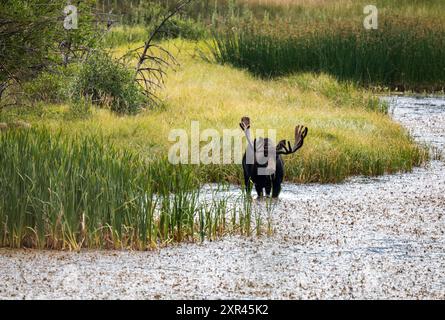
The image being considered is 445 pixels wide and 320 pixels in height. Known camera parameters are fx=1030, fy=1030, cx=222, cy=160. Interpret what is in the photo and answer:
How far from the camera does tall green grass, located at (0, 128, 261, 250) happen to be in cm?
784

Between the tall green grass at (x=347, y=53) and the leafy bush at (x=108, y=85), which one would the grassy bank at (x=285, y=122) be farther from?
the tall green grass at (x=347, y=53)

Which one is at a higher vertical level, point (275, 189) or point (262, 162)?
point (262, 162)

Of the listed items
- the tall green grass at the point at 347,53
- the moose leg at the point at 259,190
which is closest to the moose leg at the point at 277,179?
the moose leg at the point at 259,190

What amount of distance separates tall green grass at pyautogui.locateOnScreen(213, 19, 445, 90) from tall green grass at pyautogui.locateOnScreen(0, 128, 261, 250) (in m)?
11.0

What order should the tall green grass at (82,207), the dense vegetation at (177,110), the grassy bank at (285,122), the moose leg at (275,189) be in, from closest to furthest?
1. the tall green grass at (82,207)
2. the dense vegetation at (177,110)
3. the moose leg at (275,189)
4. the grassy bank at (285,122)

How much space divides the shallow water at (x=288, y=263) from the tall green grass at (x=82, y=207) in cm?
19

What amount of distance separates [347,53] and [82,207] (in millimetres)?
12248

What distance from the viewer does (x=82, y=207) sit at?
7977 millimetres

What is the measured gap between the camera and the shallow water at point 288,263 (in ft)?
22.0

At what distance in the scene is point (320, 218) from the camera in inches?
365
